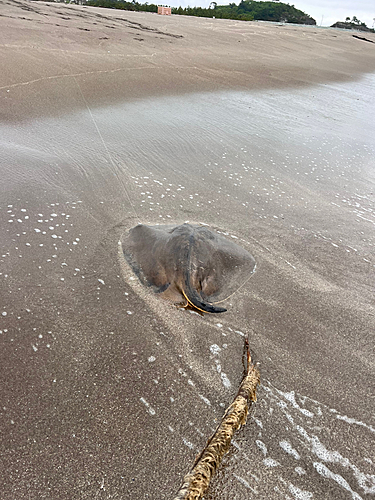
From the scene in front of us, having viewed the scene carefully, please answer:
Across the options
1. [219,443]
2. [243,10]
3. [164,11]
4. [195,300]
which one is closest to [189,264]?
[195,300]

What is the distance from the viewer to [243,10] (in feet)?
112

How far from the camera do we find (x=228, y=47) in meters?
12.7

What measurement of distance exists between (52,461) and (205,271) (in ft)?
5.88

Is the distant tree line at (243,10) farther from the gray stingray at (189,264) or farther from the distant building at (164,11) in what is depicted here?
the gray stingray at (189,264)

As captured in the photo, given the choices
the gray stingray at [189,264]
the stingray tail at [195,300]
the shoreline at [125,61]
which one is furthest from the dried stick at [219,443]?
the shoreline at [125,61]

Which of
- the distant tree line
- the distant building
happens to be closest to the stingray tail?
the distant building

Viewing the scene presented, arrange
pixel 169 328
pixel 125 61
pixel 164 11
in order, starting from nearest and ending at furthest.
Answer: pixel 169 328, pixel 125 61, pixel 164 11

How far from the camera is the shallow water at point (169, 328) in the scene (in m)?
2.00

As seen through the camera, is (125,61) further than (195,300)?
Yes

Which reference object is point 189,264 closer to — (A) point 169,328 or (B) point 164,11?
(A) point 169,328

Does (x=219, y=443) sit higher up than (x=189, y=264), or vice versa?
(x=189, y=264)

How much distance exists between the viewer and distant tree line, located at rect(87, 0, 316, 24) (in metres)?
19.0

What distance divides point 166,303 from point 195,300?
0.27 meters

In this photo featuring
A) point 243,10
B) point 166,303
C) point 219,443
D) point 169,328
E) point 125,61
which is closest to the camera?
point 219,443
